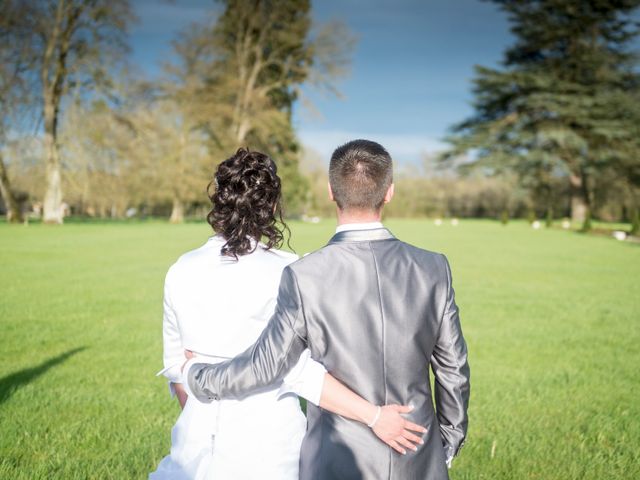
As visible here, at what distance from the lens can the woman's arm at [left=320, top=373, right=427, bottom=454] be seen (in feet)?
5.51

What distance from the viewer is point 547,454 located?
357 cm

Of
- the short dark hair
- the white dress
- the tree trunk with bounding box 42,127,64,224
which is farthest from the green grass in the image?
the tree trunk with bounding box 42,127,64,224

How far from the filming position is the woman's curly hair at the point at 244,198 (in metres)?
2.02

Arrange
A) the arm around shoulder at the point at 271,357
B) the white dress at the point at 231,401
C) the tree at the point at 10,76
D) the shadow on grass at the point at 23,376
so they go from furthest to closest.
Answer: the tree at the point at 10,76 → the shadow on grass at the point at 23,376 → the white dress at the point at 231,401 → the arm around shoulder at the point at 271,357

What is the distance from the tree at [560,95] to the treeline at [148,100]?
14.1 metres

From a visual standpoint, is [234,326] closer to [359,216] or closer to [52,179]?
[359,216]

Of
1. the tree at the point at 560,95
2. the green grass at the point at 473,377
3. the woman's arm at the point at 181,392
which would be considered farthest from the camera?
the tree at the point at 560,95

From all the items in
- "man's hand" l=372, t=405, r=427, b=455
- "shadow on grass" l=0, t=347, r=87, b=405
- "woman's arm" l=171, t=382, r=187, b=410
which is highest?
"man's hand" l=372, t=405, r=427, b=455

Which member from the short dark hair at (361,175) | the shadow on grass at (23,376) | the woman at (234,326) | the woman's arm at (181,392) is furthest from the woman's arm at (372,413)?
the shadow on grass at (23,376)

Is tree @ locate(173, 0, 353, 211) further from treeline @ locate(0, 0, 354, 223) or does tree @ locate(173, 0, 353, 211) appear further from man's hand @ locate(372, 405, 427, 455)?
man's hand @ locate(372, 405, 427, 455)

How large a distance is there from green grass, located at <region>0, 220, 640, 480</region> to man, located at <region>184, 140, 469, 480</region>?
1.91 m

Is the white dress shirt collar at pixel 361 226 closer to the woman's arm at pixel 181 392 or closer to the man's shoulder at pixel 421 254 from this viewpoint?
the man's shoulder at pixel 421 254

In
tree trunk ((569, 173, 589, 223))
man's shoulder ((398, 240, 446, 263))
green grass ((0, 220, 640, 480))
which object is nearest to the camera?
man's shoulder ((398, 240, 446, 263))

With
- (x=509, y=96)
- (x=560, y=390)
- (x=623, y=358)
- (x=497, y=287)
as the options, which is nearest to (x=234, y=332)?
(x=560, y=390)
